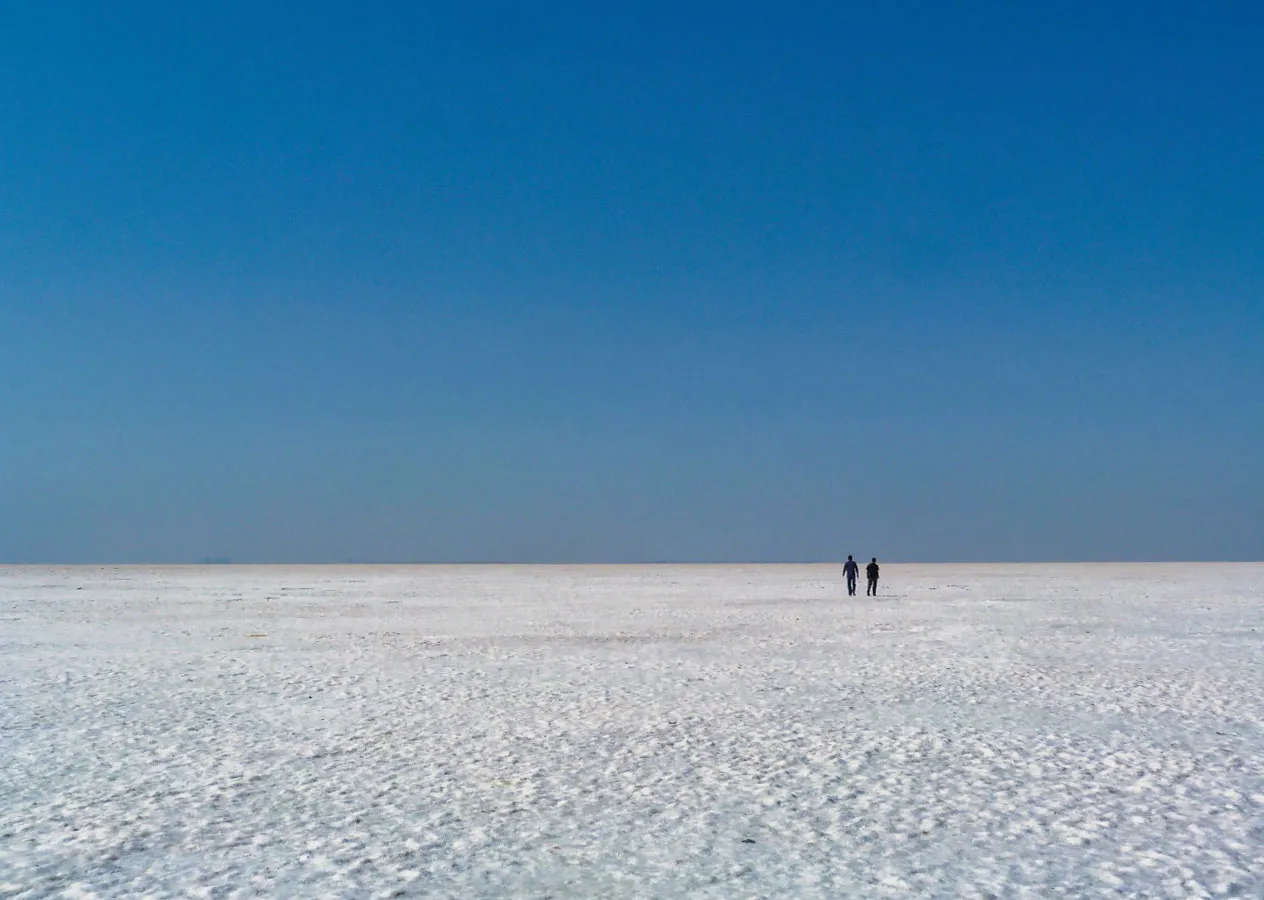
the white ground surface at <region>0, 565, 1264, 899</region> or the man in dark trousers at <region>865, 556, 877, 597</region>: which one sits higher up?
the man in dark trousers at <region>865, 556, 877, 597</region>

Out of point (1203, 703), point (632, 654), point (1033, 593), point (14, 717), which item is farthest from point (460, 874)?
point (1033, 593)

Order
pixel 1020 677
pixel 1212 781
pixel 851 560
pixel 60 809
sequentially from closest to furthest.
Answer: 1. pixel 60 809
2. pixel 1212 781
3. pixel 1020 677
4. pixel 851 560

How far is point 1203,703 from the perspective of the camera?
15.7 metres

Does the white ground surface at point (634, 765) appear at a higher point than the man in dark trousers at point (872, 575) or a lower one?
lower

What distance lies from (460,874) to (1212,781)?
7.80 metres

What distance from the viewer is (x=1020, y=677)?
18.5m

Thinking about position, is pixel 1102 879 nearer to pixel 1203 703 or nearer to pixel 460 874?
pixel 460 874

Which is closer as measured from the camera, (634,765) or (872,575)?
(634,765)

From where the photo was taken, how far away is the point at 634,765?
38.9 feet

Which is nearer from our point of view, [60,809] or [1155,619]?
[60,809]

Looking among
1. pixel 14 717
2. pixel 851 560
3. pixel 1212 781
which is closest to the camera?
pixel 1212 781

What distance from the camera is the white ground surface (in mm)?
8344

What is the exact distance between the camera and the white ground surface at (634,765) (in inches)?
328

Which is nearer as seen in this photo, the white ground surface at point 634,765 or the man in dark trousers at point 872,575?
the white ground surface at point 634,765
